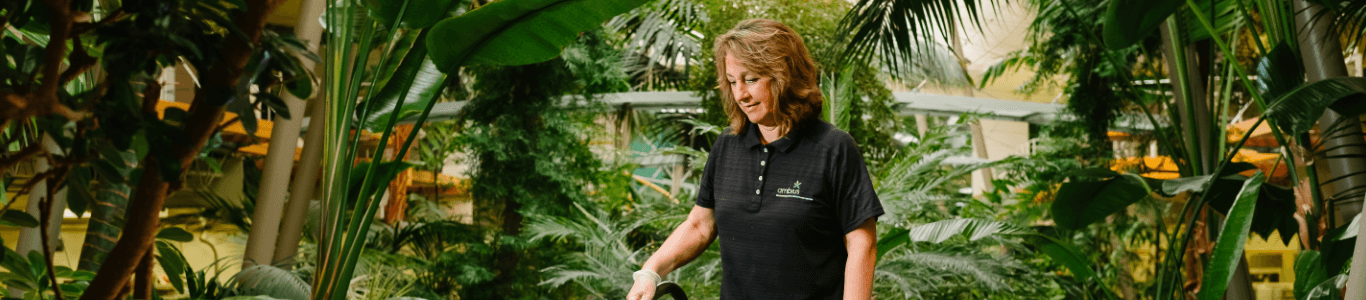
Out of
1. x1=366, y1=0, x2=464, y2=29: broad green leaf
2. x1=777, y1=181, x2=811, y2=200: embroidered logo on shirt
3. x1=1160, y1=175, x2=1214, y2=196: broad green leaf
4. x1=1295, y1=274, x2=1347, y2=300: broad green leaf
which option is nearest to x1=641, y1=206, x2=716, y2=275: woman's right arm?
x1=777, y1=181, x2=811, y2=200: embroidered logo on shirt

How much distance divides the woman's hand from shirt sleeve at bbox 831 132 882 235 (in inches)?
12.4

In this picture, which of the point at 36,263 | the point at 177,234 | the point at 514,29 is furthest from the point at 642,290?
the point at 36,263

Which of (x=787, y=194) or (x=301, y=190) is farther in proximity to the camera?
(x=301, y=190)

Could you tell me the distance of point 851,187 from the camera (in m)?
1.22

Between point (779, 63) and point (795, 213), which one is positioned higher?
point (779, 63)

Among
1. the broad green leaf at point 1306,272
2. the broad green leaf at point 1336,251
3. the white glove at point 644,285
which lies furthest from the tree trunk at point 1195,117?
the white glove at point 644,285

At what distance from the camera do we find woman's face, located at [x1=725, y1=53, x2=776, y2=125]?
121cm

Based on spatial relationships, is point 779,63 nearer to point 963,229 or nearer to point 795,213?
point 795,213

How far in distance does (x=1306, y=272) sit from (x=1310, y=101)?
0.63 meters

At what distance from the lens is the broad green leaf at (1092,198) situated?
236 centimetres

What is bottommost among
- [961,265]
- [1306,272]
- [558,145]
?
[961,265]

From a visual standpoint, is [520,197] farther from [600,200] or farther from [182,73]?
[182,73]

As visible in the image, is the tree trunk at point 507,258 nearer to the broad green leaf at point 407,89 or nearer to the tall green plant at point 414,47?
the broad green leaf at point 407,89

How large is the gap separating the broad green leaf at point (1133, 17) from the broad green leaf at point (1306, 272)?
0.81m
